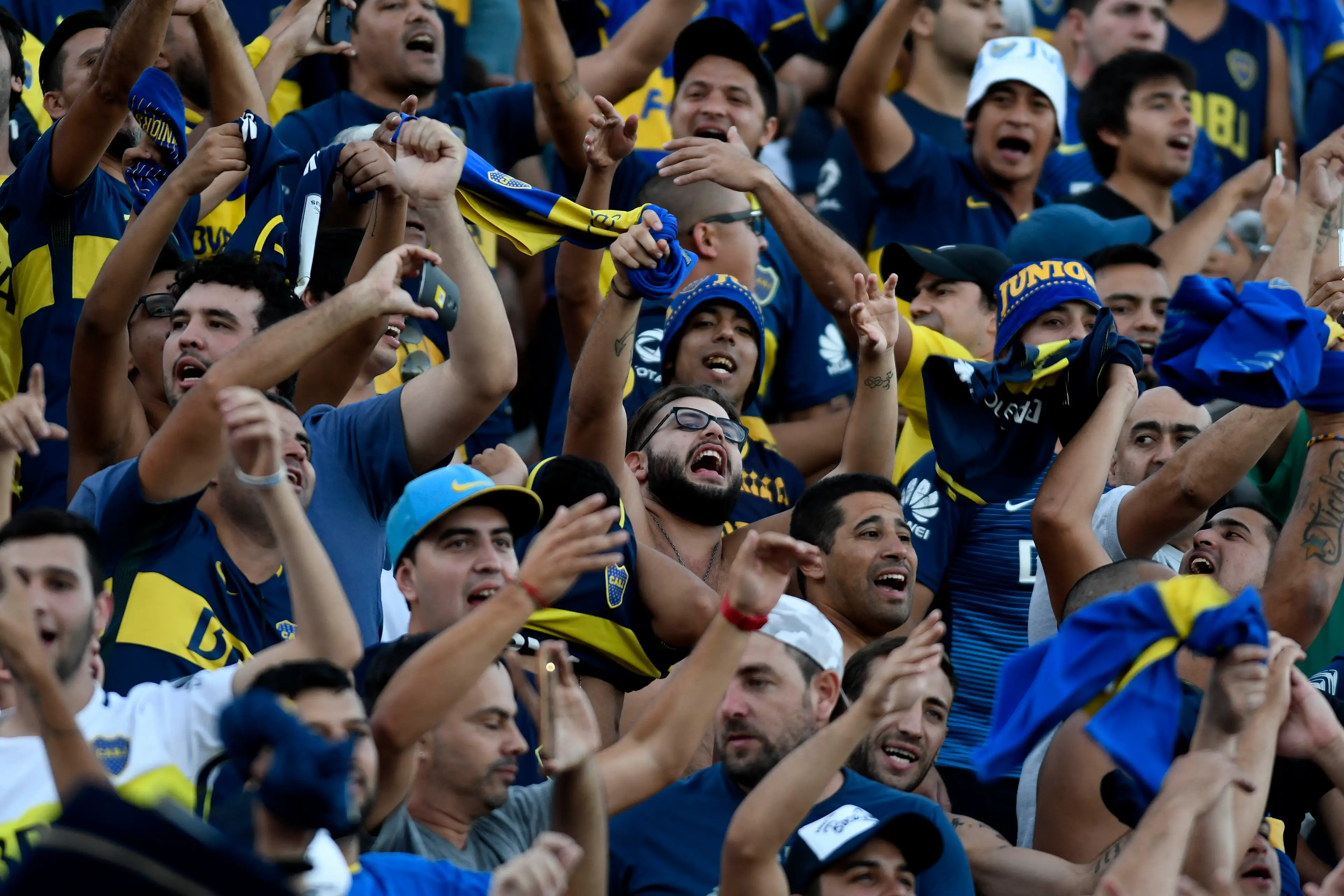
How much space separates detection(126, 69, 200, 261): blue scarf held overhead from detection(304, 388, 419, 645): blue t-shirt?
46.9 inches

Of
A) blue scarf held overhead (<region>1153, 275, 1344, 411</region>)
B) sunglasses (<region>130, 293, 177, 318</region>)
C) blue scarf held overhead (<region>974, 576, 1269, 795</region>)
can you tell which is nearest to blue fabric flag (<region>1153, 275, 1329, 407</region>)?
blue scarf held overhead (<region>1153, 275, 1344, 411</region>)

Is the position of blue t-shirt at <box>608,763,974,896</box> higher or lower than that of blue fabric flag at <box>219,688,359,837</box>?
lower

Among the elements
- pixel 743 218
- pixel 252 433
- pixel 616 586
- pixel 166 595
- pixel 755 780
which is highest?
pixel 743 218

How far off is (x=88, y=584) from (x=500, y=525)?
1.23m

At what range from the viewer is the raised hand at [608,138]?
19.6ft

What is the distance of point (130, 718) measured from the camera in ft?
13.3

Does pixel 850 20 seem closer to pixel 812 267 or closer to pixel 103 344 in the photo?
pixel 812 267

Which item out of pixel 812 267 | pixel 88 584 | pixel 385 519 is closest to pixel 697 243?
pixel 812 267

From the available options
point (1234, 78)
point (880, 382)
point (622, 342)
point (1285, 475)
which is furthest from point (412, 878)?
point (1234, 78)

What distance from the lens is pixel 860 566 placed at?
19.3 feet

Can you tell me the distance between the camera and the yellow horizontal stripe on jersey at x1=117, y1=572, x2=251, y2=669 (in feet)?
15.2

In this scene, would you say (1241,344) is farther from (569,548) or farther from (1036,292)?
(569,548)

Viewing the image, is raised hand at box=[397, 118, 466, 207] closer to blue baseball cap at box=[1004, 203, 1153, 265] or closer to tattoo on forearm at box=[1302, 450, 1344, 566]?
tattoo on forearm at box=[1302, 450, 1344, 566]

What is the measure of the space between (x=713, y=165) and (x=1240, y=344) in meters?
1.71
